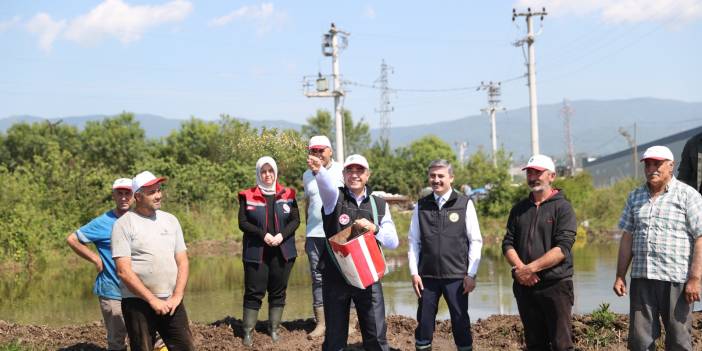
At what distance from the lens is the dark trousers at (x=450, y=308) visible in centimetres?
653

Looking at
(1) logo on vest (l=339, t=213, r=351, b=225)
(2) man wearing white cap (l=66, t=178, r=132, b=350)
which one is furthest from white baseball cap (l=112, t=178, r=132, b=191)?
(1) logo on vest (l=339, t=213, r=351, b=225)

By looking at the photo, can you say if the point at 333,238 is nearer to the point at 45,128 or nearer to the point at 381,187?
the point at 381,187

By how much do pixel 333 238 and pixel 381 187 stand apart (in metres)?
36.4

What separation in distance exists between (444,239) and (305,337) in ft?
8.06

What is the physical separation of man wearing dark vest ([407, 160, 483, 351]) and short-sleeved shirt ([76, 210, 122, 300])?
245cm

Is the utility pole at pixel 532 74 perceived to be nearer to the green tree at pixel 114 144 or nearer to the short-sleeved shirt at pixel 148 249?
the green tree at pixel 114 144

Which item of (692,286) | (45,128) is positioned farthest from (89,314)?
(45,128)

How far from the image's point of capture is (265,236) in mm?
7828

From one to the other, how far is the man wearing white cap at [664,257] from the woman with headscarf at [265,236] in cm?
325

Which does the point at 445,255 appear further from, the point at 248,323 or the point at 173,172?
the point at 173,172

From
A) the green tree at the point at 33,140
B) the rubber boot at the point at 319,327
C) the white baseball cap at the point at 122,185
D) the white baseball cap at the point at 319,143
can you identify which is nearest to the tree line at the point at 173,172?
the green tree at the point at 33,140

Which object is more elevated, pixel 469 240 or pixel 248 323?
pixel 469 240

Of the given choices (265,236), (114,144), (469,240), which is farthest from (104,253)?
(114,144)

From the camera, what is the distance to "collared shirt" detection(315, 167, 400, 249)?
611cm
